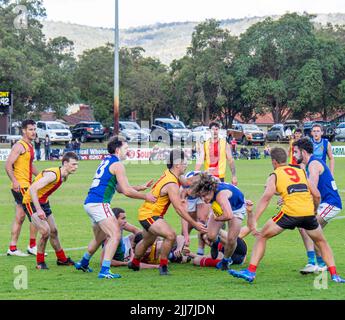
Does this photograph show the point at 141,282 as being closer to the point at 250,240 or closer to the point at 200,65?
the point at 250,240

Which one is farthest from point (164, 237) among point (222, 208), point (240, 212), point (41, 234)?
point (41, 234)

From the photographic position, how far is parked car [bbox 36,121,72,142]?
2581 inches

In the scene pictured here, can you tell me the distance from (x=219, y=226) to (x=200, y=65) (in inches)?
2846

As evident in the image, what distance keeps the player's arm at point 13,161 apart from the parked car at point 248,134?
54.6 m

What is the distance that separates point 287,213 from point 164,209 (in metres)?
1.97

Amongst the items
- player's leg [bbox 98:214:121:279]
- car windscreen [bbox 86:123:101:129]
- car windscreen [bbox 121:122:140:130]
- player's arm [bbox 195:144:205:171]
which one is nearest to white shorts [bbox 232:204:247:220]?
player's leg [bbox 98:214:121:279]

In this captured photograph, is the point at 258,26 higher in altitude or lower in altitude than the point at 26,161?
higher

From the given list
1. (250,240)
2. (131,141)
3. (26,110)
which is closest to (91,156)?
(131,141)

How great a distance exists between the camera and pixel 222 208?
12.3 m

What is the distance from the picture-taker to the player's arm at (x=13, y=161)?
47.6 ft

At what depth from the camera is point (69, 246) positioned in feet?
51.5

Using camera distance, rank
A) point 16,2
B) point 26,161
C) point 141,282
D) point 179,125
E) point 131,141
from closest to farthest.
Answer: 1. point 141,282
2. point 26,161
3. point 131,141
4. point 179,125
5. point 16,2

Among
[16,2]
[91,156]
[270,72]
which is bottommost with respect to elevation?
[91,156]

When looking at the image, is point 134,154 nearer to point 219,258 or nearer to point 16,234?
point 16,234
